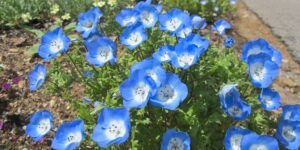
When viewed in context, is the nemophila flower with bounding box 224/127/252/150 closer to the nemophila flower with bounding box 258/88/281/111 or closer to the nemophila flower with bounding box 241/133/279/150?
the nemophila flower with bounding box 241/133/279/150

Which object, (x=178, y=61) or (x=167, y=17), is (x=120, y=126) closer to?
(x=178, y=61)

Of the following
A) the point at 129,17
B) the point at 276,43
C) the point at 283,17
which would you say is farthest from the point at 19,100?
the point at 283,17

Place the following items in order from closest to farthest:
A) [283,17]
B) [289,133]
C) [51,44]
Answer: [289,133], [51,44], [283,17]

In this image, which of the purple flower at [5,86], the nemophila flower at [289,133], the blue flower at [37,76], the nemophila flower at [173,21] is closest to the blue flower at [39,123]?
the blue flower at [37,76]

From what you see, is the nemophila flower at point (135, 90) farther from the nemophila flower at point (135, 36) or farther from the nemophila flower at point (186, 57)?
the nemophila flower at point (135, 36)

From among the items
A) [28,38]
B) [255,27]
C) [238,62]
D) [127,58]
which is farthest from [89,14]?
[255,27]

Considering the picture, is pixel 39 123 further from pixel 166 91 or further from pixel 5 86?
pixel 5 86
